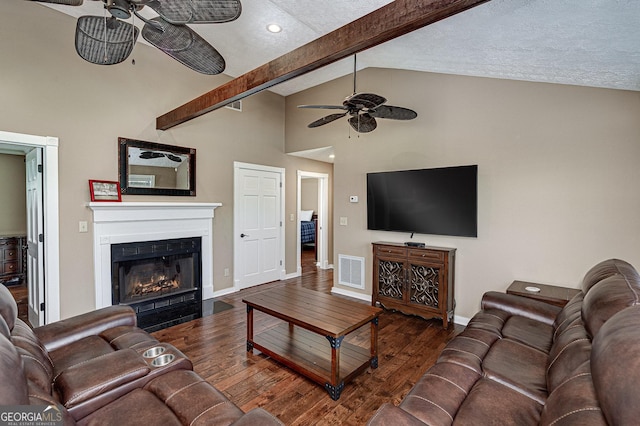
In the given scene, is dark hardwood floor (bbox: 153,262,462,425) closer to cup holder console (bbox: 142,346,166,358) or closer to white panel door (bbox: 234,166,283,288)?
cup holder console (bbox: 142,346,166,358)

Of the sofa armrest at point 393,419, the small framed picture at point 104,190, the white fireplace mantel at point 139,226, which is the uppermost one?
the small framed picture at point 104,190

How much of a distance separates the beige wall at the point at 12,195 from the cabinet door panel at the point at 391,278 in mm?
6255

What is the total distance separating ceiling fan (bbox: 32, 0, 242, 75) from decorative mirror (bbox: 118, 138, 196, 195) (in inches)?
80.5

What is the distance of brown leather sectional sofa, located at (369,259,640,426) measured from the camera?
936mm

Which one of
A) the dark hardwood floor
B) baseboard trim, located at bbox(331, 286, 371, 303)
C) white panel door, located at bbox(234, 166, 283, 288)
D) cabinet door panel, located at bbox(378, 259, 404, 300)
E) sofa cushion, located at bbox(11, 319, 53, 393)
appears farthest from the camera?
white panel door, located at bbox(234, 166, 283, 288)

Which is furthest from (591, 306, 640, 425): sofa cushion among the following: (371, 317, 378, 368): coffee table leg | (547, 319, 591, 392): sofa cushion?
(371, 317, 378, 368): coffee table leg

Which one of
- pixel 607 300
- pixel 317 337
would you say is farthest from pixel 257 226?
pixel 607 300

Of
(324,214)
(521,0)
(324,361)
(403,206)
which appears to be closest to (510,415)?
(324,361)

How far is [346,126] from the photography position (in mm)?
4785

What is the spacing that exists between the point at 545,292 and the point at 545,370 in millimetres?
1460

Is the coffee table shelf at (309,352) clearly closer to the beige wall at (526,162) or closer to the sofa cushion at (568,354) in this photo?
the sofa cushion at (568,354)

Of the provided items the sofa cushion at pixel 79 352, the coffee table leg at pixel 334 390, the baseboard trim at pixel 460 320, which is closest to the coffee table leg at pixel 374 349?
the coffee table leg at pixel 334 390

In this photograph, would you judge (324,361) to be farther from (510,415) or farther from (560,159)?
(560,159)

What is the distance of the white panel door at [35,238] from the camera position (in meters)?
3.33
